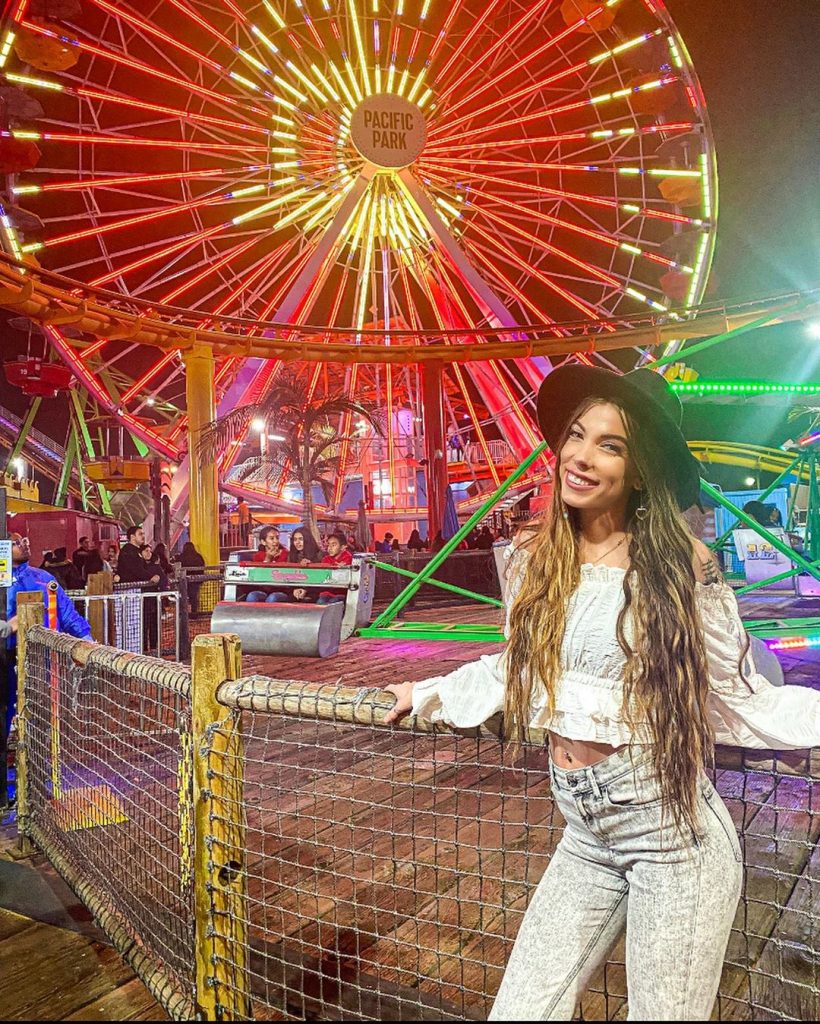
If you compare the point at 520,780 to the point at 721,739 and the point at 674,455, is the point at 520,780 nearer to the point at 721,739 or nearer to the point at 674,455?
the point at 721,739

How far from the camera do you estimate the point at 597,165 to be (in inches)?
758

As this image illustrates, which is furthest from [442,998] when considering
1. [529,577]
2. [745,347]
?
[745,347]

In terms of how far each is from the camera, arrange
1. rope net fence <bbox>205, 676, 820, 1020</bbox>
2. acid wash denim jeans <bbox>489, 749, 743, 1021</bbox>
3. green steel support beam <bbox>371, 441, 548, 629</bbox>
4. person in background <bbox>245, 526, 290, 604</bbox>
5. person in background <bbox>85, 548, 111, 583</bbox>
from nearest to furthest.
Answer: acid wash denim jeans <bbox>489, 749, 743, 1021</bbox>, rope net fence <bbox>205, 676, 820, 1020</bbox>, green steel support beam <bbox>371, 441, 548, 629</bbox>, person in background <bbox>245, 526, 290, 604</bbox>, person in background <bbox>85, 548, 111, 583</bbox>

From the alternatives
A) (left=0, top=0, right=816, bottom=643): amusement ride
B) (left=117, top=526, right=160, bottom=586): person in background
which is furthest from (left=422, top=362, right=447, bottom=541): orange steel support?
(left=117, top=526, right=160, bottom=586): person in background

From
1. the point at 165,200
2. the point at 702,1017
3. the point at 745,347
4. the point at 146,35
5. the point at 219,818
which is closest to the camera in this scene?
the point at 702,1017

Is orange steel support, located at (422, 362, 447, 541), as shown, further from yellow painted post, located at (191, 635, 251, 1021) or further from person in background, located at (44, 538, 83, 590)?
yellow painted post, located at (191, 635, 251, 1021)

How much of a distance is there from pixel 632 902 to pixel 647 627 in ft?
1.79

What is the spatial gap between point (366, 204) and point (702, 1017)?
2101 centimetres

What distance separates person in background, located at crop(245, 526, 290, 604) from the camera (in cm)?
926

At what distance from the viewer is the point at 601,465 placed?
1581 mm

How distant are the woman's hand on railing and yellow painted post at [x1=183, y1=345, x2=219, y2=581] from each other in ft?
49.3

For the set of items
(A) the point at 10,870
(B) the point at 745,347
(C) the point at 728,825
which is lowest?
(A) the point at 10,870

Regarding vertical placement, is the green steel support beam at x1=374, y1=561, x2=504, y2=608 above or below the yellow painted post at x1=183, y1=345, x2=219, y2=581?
below

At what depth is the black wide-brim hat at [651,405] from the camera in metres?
1.56
